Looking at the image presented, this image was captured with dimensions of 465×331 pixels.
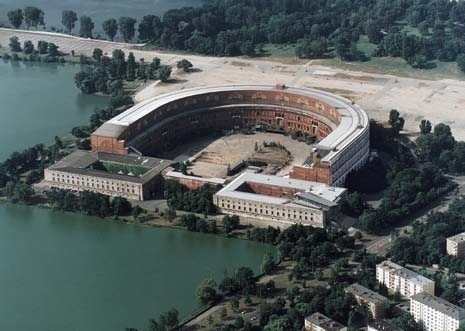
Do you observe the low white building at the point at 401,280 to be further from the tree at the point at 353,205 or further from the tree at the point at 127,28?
the tree at the point at 127,28

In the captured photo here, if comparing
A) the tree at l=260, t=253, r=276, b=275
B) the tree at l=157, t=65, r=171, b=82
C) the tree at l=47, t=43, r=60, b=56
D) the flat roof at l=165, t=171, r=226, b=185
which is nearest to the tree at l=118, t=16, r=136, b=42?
the tree at l=47, t=43, r=60, b=56

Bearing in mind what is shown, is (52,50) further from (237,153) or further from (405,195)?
(405,195)

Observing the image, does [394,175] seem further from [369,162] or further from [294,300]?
[294,300]

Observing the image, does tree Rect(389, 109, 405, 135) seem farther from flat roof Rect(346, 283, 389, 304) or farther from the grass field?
flat roof Rect(346, 283, 389, 304)

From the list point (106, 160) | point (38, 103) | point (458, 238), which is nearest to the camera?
point (458, 238)

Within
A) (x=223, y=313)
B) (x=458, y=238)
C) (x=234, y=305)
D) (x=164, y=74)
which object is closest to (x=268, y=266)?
(x=234, y=305)
